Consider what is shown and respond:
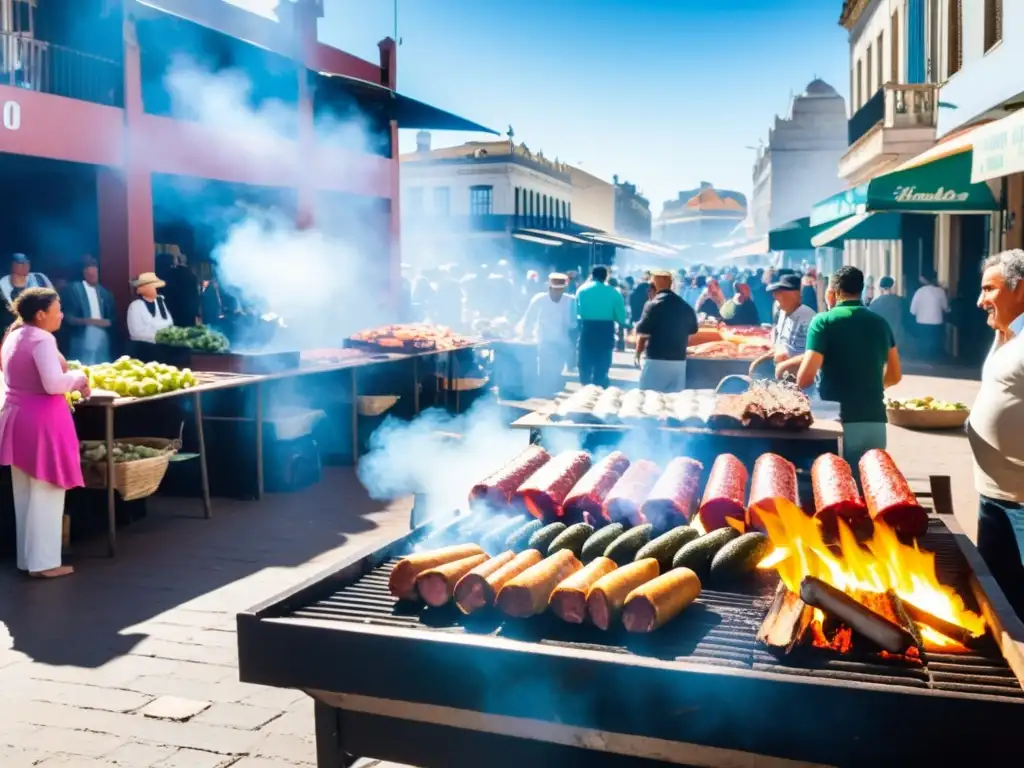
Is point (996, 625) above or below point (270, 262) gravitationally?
below

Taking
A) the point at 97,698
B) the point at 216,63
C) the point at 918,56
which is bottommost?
the point at 97,698

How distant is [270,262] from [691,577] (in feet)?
54.7

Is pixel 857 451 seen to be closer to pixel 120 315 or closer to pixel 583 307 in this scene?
pixel 583 307

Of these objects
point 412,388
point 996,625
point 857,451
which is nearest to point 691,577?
point 996,625

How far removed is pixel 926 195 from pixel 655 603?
9.47 m

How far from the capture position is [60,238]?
16469mm

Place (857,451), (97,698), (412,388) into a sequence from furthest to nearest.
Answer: (412,388), (857,451), (97,698)

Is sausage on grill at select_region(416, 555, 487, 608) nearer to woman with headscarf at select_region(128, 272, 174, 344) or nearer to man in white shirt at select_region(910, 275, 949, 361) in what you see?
woman with headscarf at select_region(128, 272, 174, 344)

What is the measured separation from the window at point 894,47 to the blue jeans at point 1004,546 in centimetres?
2381

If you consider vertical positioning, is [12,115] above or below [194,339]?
above

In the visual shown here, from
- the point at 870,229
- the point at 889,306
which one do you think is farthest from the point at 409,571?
the point at 870,229

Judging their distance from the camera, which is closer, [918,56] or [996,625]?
[996,625]

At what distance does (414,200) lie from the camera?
176ft

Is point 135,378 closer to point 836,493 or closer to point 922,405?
point 836,493
